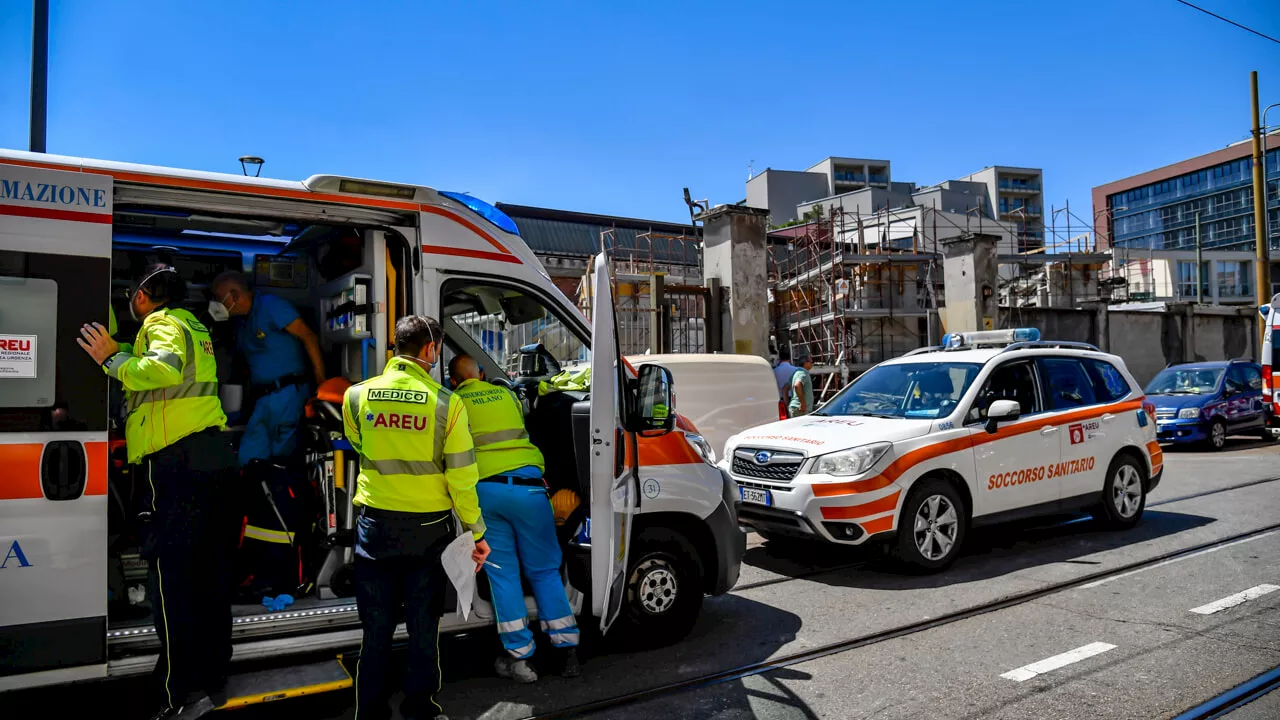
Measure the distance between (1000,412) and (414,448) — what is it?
17.1 feet

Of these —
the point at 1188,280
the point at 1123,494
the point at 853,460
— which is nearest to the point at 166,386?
the point at 853,460

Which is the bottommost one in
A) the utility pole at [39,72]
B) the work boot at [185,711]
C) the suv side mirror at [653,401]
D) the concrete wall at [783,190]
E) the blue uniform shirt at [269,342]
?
the work boot at [185,711]

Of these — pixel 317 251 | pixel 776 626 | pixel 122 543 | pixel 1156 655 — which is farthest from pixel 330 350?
pixel 1156 655

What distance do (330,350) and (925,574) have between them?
15.8ft

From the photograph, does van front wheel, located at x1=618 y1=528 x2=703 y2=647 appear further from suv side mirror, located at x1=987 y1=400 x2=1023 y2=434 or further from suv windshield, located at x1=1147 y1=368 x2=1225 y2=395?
suv windshield, located at x1=1147 y1=368 x2=1225 y2=395

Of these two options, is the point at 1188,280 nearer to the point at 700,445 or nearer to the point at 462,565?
the point at 700,445

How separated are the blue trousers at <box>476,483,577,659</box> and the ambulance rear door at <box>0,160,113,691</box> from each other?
70.9 inches

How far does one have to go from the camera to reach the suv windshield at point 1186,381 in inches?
633

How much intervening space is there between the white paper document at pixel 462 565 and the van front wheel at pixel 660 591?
1303mm

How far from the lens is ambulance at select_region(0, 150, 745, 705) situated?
3.71m

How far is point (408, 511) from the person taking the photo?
12.8 ft

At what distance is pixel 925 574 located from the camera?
22.5 feet

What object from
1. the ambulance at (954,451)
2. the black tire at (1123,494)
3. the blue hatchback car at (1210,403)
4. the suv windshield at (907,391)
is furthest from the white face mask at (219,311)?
the blue hatchback car at (1210,403)

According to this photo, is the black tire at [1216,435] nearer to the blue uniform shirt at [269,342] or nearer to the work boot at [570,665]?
the work boot at [570,665]
